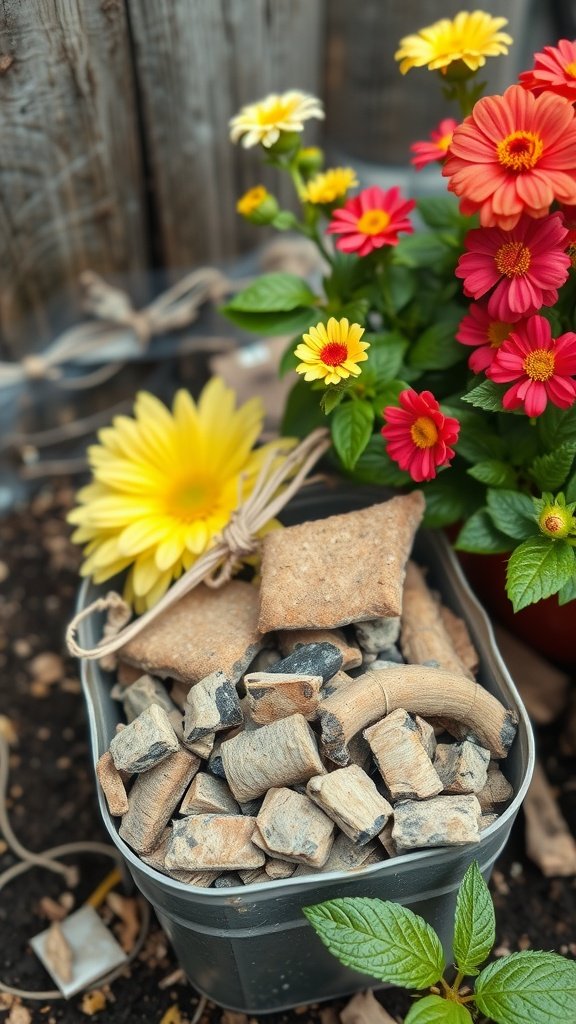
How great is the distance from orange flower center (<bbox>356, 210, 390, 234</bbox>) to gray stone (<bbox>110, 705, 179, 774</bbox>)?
539 millimetres

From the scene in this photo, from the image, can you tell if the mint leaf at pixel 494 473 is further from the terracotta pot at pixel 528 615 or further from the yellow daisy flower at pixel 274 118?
the yellow daisy flower at pixel 274 118

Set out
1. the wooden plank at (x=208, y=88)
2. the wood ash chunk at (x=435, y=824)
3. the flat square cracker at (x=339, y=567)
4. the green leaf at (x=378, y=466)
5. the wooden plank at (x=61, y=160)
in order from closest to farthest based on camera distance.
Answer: the wood ash chunk at (x=435, y=824), the flat square cracker at (x=339, y=567), the green leaf at (x=378, y=466), the wooden plank at (x=61, y=160), the wooden plank at (x=208, y=88)

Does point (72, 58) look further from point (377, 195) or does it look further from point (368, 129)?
point (368, 129)

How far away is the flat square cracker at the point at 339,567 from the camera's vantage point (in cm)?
89

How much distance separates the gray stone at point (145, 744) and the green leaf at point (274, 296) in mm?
472

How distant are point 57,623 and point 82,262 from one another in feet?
1.78

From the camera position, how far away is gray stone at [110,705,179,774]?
84 centimetres

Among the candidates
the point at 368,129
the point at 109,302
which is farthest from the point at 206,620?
the point at 368,129

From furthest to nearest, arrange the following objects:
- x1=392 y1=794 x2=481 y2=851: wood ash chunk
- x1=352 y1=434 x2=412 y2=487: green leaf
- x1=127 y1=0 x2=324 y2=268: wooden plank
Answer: x1=127 y1=0 x2=324 y2=268: wooden plank < x1=352 y1=434 x2=412 y2=487: green leaf < x1=392 y1=794 x2=481 y2=851: wood ash chunk

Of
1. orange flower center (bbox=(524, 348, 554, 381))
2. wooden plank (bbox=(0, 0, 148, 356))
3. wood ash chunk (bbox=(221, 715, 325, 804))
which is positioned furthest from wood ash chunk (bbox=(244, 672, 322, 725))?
wooden plank (bbox=(0, 0, 148, 356))

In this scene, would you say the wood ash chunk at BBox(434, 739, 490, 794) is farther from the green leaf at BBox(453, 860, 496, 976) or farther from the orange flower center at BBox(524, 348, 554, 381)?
the orange flower center at BBox(524, 348, 554, 381)

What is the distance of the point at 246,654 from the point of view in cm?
92

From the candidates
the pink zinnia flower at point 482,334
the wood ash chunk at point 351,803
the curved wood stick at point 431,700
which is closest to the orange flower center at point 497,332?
the pink zinnia flower at point 482,334

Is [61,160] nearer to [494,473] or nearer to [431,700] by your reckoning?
[494,473]
